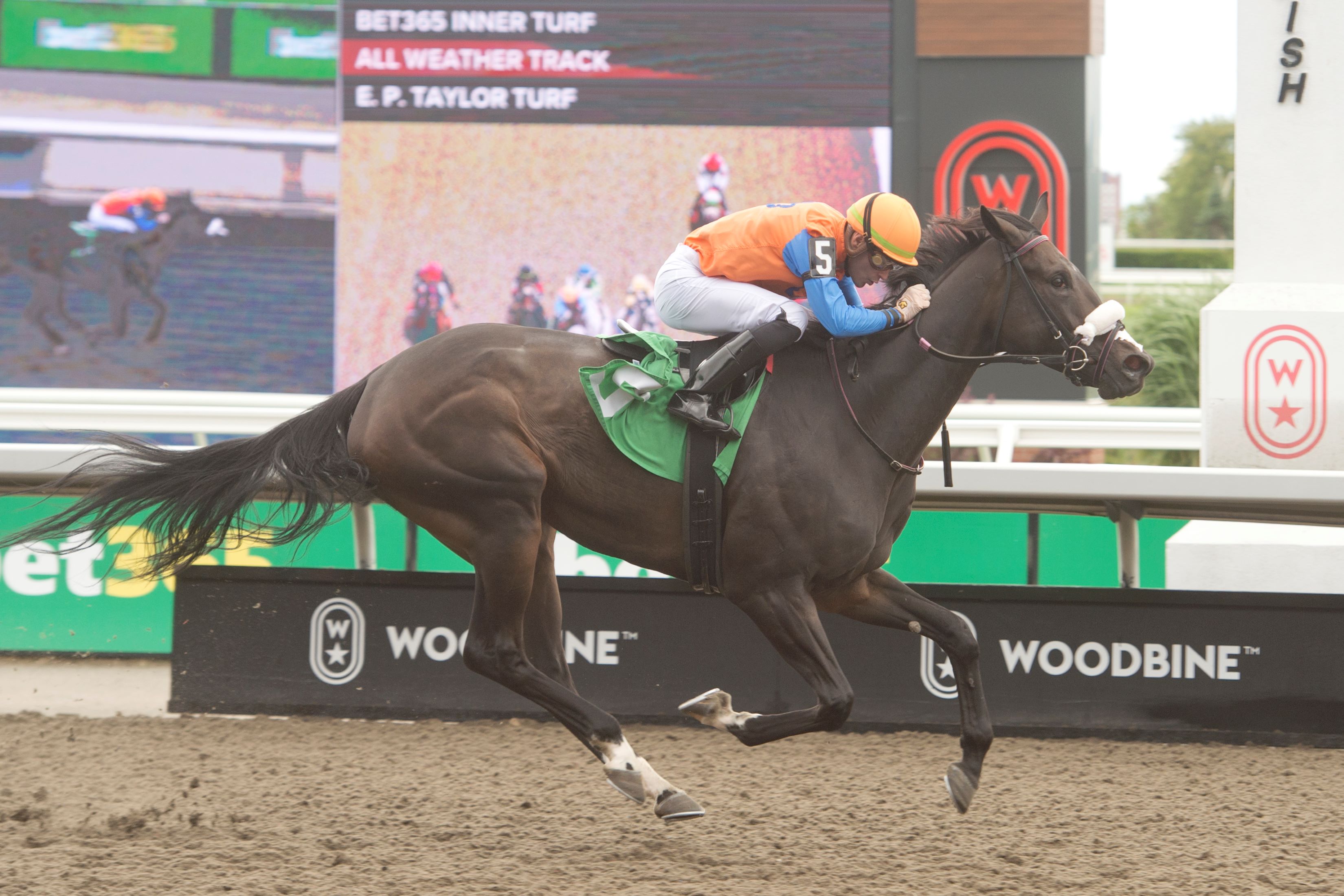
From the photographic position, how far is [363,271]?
10891mm

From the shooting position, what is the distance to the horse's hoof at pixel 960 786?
3910 millimetres

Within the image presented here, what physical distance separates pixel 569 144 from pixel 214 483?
22.5 ft

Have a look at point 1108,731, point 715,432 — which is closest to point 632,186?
point 1108,731

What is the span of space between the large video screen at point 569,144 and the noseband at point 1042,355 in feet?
21.2

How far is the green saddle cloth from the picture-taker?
3930mm

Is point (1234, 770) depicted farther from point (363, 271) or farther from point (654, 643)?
point (363, 271)

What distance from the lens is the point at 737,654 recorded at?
5.84m

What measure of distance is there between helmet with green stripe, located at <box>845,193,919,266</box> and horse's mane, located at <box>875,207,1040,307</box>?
180 millimetres

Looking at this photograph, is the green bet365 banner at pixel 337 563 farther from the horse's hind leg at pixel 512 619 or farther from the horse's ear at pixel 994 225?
the horse's ear at pixel 994 225

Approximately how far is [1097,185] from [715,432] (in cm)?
761

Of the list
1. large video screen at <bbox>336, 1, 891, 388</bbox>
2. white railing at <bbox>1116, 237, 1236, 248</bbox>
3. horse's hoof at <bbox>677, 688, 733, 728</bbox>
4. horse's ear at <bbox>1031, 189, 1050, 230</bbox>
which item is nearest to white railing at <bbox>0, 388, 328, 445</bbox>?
large video screen at <bbox>336, 1, 891, 388</bbox>

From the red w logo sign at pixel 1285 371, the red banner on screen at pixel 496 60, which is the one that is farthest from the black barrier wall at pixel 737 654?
the red banner on screen at pixel 496 60

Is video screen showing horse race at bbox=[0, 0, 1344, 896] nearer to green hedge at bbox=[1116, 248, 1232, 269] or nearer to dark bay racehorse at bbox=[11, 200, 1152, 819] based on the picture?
dark bay racehorse at bbox=[11, 200, 1152, 819]

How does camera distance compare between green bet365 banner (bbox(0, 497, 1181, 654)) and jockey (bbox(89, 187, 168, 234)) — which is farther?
jockey (bbox(89, 187, 168, 234))
